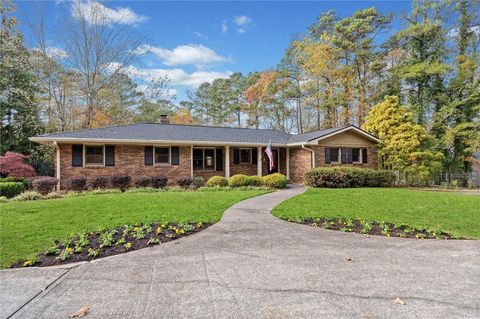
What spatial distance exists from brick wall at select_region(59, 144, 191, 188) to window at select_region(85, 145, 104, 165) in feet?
1.08

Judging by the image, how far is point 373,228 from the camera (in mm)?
6625

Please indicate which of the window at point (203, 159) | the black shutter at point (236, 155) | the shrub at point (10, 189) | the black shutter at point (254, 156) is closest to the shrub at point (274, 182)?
the black shutter at point (236, 155)

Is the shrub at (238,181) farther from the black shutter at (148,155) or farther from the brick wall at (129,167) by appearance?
the black shutter at (148,155)

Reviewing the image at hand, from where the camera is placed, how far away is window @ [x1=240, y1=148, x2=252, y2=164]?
1972cm

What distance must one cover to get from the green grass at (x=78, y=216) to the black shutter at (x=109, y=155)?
619cm

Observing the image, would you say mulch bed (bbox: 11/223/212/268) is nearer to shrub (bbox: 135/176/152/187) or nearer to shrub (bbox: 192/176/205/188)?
shrub (bbox: 135/176/152/187)

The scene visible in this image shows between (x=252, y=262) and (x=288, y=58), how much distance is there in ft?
95.4

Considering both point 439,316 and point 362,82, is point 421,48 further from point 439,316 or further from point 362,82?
point 439,316

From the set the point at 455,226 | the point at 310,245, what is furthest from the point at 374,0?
the point at 310,245

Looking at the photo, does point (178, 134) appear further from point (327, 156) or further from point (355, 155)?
point (355, 155)

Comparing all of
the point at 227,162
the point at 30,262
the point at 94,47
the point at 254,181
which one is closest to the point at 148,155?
the point at 227,162

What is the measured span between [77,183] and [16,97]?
12661 mm

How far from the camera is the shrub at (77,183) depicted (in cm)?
1370

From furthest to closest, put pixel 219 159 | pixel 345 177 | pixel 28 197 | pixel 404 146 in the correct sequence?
pixel 219 159 → pixel 404 146 → pixel 345 177 → pixel 28 197
